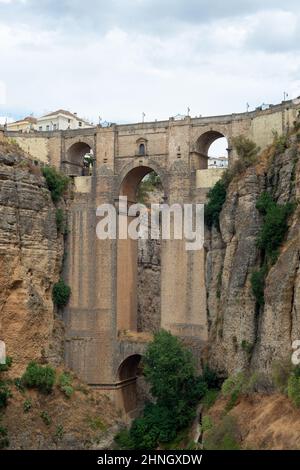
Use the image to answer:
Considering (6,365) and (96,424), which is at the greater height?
(6,365)

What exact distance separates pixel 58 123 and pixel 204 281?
1503 inches

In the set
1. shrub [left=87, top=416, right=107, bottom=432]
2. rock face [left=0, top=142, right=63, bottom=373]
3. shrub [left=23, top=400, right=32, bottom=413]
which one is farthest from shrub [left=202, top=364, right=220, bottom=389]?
rock face [left=0, top=142, right=63, bottom=373]

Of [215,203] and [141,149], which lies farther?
[141,149]

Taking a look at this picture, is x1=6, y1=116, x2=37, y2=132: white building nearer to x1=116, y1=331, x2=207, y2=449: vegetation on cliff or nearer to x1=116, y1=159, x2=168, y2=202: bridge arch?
x1=116, y1=159, x2=168, y2=202: bridge arch

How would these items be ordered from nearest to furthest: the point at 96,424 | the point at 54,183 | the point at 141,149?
the point at 96,424 → the point at 54,183 → the point at 141,149

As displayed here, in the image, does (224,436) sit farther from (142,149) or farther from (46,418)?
(142,149)

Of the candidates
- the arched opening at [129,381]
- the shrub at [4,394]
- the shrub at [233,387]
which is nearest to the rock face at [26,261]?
the shrub at [4,394]

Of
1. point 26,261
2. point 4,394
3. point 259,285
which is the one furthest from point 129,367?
point 259,285

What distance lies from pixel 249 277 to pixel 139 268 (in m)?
18.7

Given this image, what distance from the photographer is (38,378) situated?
40.8m
